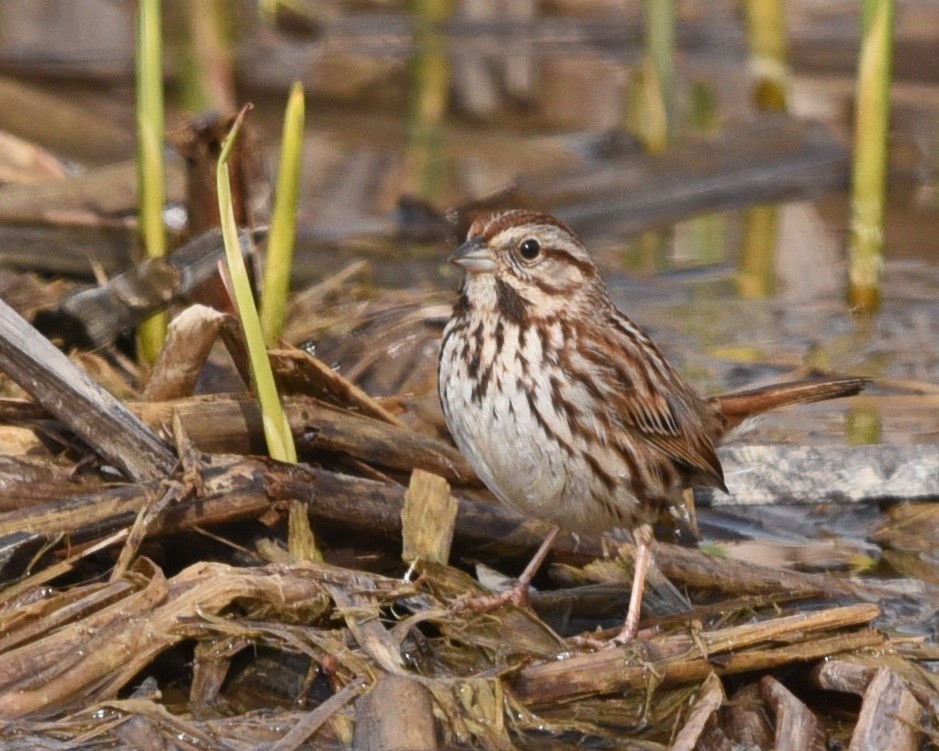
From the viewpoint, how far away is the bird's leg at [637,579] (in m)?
4.11

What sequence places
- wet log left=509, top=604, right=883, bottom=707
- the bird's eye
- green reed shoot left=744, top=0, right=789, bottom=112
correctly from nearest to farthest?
wet log left=509, top=604, right=883, bottom=707 → the bird's eye → green reed shoot left=744, top=0, right=789, bottom=112

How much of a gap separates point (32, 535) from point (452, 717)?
1085 mm

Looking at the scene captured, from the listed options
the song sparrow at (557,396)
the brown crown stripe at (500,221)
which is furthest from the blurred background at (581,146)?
the song sparrow at (557,396)

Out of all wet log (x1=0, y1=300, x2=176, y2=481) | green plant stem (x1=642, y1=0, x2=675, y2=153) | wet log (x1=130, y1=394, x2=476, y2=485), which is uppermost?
green plant stem (x1=642, y1=0, x2=675, y2=153)

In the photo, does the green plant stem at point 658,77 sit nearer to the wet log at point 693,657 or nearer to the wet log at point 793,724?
the wet log at point 693,657

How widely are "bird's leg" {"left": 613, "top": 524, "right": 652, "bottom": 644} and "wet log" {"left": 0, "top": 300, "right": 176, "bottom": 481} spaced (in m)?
1.18

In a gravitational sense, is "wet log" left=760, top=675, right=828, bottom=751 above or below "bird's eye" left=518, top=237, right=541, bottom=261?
below

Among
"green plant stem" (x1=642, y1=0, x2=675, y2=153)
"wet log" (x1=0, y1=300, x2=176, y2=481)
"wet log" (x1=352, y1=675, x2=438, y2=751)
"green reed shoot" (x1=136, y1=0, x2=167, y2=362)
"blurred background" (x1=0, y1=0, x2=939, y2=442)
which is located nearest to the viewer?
"wet log" (x1=352, y1=675, x2=438, y2=751)

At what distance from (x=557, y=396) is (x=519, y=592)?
0.51m

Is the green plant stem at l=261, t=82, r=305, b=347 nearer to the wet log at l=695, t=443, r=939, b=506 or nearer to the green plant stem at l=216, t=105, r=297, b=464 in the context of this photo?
the green plant stem at l=216, t=105, r=297, b=464

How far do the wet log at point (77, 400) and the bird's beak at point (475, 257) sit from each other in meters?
0.88

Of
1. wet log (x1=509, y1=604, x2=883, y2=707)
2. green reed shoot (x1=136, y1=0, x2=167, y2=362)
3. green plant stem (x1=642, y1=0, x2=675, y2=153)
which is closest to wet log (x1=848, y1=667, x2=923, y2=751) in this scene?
wet log (x1=509, y1=604, x2=883, y2=707)

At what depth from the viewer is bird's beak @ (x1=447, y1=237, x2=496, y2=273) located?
13.9ft

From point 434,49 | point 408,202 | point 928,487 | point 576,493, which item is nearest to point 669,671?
point 576,493
